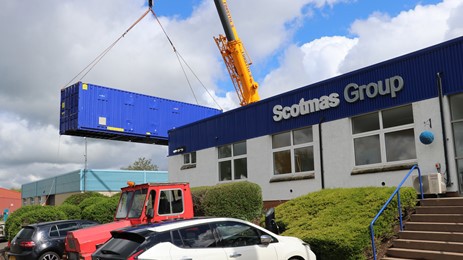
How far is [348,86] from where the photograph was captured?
14.4 metres

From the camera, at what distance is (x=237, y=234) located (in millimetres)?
7605

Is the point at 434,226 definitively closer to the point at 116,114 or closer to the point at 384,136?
the point at 384,136

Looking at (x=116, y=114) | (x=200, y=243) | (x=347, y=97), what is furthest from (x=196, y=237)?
(x=116, y=114)

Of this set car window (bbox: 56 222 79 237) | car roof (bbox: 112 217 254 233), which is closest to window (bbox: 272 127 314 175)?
car window (bbox: 56 222 79 237)

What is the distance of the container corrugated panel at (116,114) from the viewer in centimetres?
2478

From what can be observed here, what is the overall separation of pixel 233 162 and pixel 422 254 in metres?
11.1

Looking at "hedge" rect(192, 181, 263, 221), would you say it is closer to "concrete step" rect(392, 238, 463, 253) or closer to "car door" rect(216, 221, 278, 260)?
"concrete step" rect(392, 238, 463, 253)

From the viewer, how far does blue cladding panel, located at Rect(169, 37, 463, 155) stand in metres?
12.0

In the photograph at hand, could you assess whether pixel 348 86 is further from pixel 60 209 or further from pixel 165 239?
pixel 60 209

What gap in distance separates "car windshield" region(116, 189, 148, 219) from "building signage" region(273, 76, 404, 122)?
7.71 m

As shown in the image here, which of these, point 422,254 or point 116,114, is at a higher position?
point 116,114

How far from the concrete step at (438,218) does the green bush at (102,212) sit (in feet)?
45.7

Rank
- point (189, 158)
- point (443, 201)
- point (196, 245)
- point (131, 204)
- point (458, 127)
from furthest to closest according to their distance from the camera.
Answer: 1. point (189, 158)
2. point (458, 127)
3. point (443, 201)
4. point (131, 204)
5. point (196, 245)

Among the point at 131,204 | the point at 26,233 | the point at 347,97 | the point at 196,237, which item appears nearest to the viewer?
the point at 196,237
